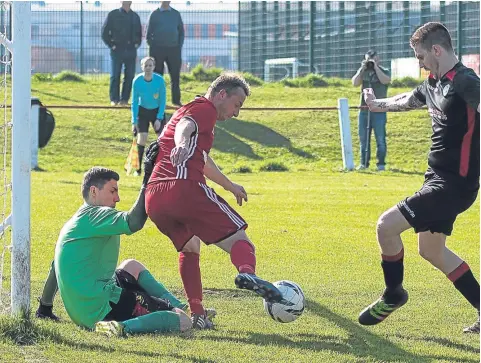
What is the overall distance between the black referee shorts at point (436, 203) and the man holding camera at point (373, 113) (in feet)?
39.3

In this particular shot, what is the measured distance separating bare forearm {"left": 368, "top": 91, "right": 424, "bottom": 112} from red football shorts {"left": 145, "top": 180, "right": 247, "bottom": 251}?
4.69 feet

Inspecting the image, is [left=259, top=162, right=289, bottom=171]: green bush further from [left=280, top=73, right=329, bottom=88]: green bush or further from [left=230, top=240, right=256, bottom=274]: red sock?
[left=230, top=240, right=256, bottom=274]: red sock

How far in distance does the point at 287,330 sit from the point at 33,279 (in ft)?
9.03

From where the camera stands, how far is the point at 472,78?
6.04 metres

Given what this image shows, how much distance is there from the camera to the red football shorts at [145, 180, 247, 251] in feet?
20.2

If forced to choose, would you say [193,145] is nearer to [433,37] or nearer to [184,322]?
Result: [184,322]

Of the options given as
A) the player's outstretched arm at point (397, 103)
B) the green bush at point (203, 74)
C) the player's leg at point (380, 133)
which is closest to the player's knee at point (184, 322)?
the player's outstretched arm at point (397, 103)

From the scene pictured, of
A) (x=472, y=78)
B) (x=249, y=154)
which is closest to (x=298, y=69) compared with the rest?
(x=249, y=154)

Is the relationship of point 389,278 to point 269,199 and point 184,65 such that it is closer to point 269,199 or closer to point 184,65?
point 269,199

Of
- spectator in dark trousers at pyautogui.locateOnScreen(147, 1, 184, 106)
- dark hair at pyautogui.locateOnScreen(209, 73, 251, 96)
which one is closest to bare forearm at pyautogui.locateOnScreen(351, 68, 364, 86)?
spectator in dark trousers at pyautogui.locateOnScreen(147, 1, 184, 106)

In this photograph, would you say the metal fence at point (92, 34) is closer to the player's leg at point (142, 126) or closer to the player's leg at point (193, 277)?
the player's leg at point (142, 126)

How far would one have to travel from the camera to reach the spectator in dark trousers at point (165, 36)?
21.5 metres

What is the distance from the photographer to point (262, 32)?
1211 inches

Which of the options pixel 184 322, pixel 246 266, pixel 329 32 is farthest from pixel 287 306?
pixel 329 32
